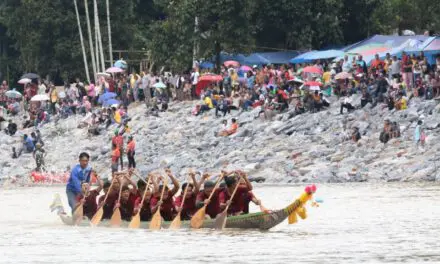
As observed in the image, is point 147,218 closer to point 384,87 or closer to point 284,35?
point 384,87

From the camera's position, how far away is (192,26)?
57469 mm

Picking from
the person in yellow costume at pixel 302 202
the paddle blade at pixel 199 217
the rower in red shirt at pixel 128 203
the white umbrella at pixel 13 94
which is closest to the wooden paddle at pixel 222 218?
the paddle blade at pixel 199 217

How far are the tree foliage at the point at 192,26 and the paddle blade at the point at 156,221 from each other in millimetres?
28773

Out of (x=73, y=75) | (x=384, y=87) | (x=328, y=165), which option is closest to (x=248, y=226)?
(x=328, y=165)

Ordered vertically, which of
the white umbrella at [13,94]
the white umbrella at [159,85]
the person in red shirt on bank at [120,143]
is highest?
the white umbrella at [159,85]

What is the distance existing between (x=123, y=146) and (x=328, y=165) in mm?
9097

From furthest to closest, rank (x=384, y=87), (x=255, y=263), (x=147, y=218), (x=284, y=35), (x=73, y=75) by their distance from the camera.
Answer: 1. (x=73, y=75)
2. (x=284, y=35)
3. (x=384, y=87)
4. (x=147, y=218)
5. (x=255, y=263)

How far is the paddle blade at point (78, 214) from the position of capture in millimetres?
30281

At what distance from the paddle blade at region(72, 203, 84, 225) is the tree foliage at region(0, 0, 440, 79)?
88.6 feet

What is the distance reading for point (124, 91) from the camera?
188ft

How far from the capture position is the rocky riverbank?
41.3 meters

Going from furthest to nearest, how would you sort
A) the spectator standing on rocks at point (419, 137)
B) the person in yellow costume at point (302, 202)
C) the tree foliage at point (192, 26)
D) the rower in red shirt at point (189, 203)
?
the tree foliage at point (192, 26), the spectator standing on rocks at point (419, 137), the rower in red shirt at point (189, 203), the person in yellow costume at point (302, 202)

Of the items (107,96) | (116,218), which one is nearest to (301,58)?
(107,96)

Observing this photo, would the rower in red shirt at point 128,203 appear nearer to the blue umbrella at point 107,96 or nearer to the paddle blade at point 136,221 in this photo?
the paddle blade at point 136,221
